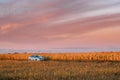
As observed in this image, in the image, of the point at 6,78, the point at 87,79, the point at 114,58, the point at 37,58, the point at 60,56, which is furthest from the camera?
the point at 60,56

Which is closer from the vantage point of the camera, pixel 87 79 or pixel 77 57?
pixel 87 79

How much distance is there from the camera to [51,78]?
28422 mm

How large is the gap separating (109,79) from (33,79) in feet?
21.9

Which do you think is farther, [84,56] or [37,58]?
[84,56]

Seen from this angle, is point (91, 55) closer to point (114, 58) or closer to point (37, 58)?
point (114, 58)

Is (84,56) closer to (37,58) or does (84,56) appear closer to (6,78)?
(37,58)

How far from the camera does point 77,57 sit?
8638cm

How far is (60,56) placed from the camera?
8881cm

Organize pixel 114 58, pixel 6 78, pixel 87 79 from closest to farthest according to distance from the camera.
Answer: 1. pixel 87 79
2. pixel 6 78
3. pixel 114 58

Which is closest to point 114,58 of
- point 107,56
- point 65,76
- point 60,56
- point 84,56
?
point 107,56

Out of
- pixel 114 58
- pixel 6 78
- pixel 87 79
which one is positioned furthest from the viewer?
pixel 114 58

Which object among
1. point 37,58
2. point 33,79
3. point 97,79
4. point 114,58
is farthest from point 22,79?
point 114,58

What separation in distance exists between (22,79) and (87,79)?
18.9ft

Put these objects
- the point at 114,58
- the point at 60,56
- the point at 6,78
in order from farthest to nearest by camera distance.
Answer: the point at 60,56, the point at 114,58, the point at 6,78
